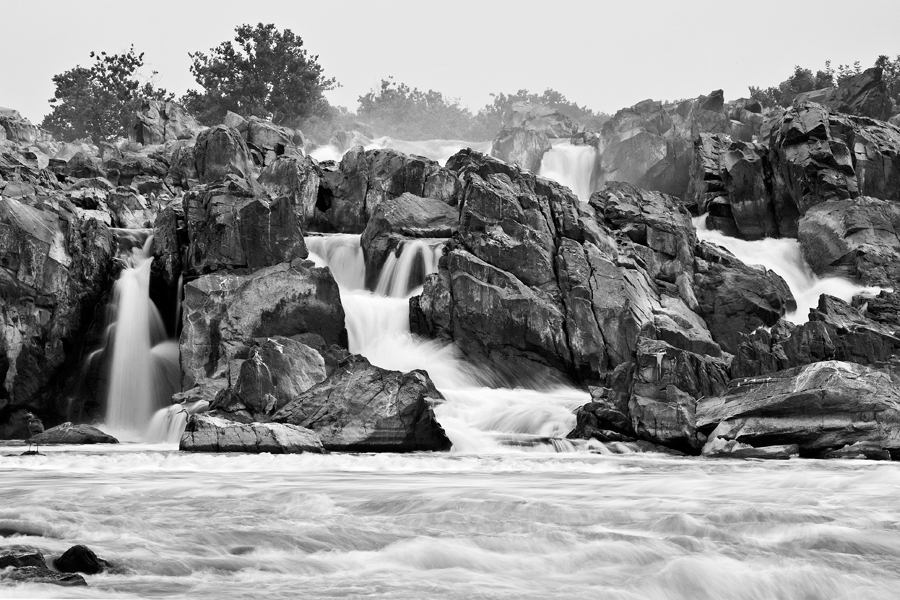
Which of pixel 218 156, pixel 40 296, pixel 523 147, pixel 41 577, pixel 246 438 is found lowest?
pixel 41 577

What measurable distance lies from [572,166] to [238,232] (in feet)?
89.3

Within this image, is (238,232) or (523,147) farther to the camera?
(523,147)

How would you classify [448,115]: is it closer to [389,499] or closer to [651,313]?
[651,313]

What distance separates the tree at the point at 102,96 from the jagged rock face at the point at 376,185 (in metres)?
32.0

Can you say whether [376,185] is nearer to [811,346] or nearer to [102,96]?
[811,346]

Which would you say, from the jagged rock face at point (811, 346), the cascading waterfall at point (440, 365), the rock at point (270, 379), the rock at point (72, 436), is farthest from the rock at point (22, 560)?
the jagged rock face at point (811, 346)

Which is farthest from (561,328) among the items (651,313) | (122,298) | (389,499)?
(389,499)

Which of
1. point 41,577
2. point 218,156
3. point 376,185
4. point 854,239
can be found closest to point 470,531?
point 41,577

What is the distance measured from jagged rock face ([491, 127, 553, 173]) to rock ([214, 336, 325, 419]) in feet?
107

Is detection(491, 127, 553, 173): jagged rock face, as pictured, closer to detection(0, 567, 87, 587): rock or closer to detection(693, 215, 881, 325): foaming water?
detection(693, 215, 881, 325): foaming water

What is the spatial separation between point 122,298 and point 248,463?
473 inches

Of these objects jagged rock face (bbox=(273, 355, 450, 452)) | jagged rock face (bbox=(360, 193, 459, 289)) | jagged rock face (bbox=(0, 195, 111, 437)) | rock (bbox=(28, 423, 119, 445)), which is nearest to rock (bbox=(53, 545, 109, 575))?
jagged rock face (bbox=(273, 355, 450, 452))

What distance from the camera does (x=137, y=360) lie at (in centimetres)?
2352

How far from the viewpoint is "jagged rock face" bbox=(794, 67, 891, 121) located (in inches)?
1788
